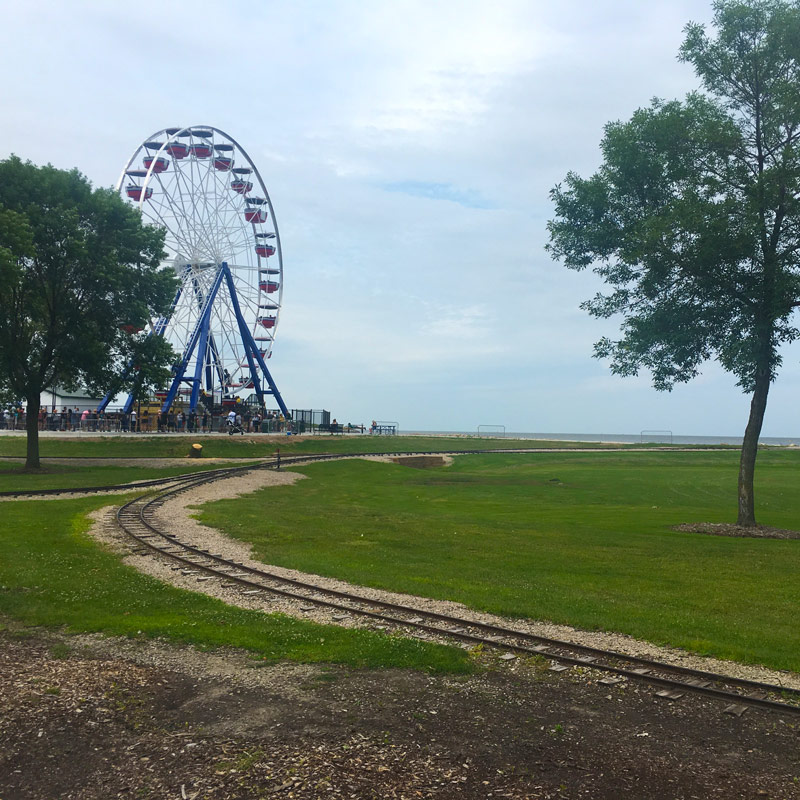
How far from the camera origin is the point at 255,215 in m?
76.1

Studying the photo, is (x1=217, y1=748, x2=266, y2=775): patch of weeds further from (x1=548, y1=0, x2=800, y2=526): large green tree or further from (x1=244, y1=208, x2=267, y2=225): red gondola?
(x1=244, y1=208, x2=267, y2=225): red gondola

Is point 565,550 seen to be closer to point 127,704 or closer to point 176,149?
point 127,704

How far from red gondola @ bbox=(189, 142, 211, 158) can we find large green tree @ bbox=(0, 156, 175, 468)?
2719 centimetres

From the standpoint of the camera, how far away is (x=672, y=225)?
2264 cm

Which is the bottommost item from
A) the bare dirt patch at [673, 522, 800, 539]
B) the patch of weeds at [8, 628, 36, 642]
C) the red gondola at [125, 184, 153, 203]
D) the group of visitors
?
the patch of weeds at [8, 628, 36, 642]

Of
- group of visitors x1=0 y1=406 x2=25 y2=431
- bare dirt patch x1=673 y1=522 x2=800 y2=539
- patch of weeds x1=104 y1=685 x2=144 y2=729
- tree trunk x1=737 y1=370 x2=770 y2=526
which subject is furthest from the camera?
group of visitors x1=0 y1=406 x2=25 y2=431

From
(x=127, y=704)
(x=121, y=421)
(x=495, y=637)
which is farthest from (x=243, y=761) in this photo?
(x=121, y=421)

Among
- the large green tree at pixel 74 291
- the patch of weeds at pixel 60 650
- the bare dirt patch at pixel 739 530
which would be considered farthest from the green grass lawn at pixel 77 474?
the bare dirt patch at pixel 739 530

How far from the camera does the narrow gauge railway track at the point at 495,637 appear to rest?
8.54m

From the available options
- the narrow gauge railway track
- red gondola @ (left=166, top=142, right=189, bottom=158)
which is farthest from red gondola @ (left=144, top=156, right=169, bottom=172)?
the narrow gauge railway track

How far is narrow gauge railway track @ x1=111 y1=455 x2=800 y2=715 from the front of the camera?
336 inches

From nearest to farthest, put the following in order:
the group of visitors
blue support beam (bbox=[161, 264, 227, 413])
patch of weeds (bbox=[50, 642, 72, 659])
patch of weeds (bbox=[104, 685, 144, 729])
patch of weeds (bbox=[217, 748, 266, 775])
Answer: patch of weeds (bbox=[217, 748, 266, 775]) < patch of weeds (bbox=[104, 685, 144, 729]) < patch of weeds (bbox=[50, 642, 72, 659]) < the group of visitors < blue support beam (bbox=[161, 264, 227, 413])

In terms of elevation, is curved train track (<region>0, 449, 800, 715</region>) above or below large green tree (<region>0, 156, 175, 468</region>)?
below

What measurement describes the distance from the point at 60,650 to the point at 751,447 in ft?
71.4
